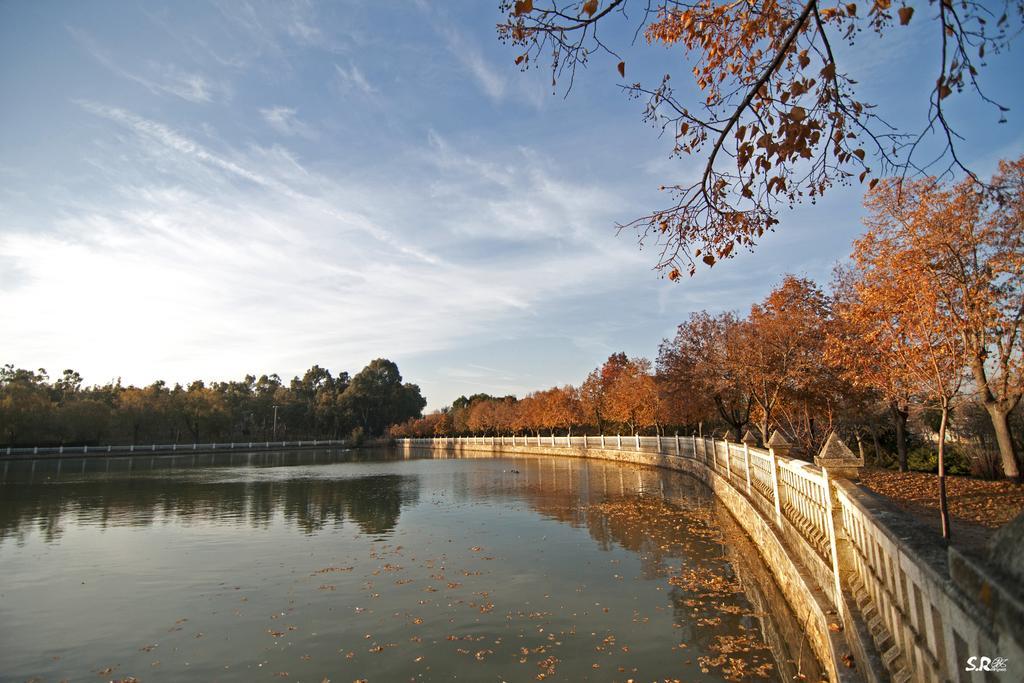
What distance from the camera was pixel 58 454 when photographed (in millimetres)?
56625

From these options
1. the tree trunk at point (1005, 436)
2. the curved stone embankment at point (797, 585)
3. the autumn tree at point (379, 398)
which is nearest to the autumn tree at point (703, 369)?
the curved stone embankment at point (797, 585)

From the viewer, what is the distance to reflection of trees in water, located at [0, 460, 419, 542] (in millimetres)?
16141

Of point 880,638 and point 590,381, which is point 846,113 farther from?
point 590,381

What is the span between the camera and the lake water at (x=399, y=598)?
19.6ft

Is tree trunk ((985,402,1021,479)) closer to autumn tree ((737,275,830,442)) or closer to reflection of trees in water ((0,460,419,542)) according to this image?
autumn tree ((737,275,830,442))

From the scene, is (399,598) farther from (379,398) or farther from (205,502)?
(379,398)

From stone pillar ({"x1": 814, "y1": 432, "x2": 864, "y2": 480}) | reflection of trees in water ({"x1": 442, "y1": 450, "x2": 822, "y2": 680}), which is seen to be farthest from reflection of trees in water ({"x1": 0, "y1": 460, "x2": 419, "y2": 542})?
stone pillar ({"x1": 814, "y1": 432, "x2": 864, "y2": 480})

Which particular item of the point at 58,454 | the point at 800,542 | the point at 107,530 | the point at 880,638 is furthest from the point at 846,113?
the point at 58,454

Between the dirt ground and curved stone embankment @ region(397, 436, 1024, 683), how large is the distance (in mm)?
1662

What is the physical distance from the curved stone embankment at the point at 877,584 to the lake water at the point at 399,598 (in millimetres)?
661

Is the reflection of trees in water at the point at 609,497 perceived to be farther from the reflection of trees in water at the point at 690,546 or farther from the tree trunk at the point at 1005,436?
the tree trunk at the point at 1005,436

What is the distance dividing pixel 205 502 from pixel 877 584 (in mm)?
22060

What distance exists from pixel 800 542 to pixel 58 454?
69815 mm

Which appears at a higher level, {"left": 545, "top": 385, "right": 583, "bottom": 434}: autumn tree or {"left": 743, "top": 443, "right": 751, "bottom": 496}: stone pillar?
{"left": 545, "top": 385, "right": 583, "bottom": 434}: autumn tree
